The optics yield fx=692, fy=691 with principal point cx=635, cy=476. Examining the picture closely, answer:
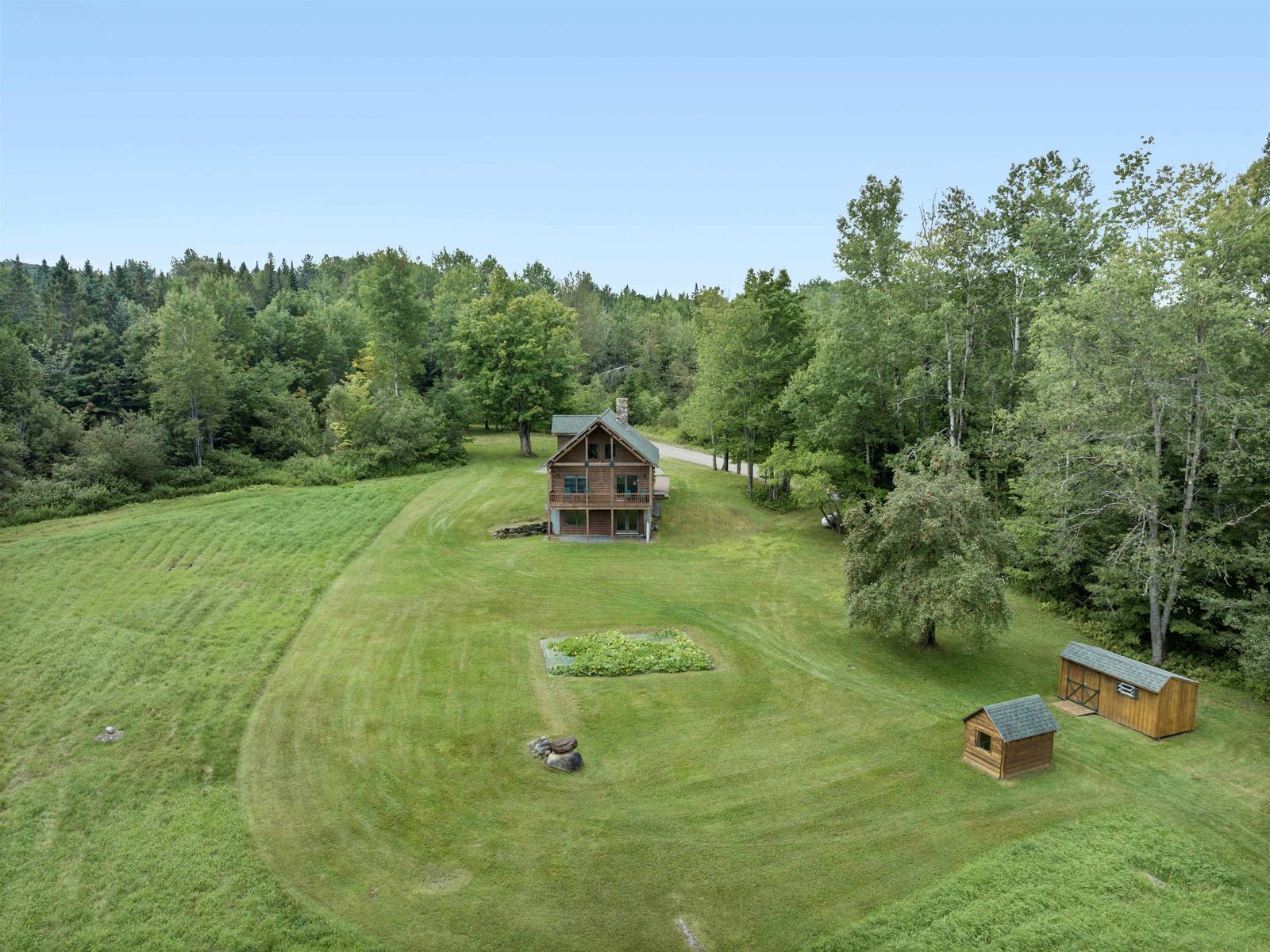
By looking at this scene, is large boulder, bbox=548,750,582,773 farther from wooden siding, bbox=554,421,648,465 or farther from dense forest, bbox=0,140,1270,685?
wooden siding, bbox=554,421,648,465

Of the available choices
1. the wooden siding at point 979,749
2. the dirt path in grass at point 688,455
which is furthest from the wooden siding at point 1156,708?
the dirt path in grass at point 688,455

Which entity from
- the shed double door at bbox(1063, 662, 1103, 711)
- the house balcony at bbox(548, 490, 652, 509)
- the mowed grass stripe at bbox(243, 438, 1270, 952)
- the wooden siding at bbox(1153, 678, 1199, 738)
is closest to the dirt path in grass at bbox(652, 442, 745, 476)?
the house balcony at bbox(548, 490, 652, 509)

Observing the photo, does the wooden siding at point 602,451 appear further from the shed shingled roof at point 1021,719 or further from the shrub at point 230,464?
the shrub at point 230,464

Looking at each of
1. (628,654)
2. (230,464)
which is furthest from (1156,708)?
(230,464)

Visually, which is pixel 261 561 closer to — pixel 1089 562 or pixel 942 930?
pixel 942 930

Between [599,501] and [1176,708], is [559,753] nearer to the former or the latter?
[1176,708]

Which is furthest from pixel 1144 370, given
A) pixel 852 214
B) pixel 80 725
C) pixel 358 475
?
pixel 358 475
